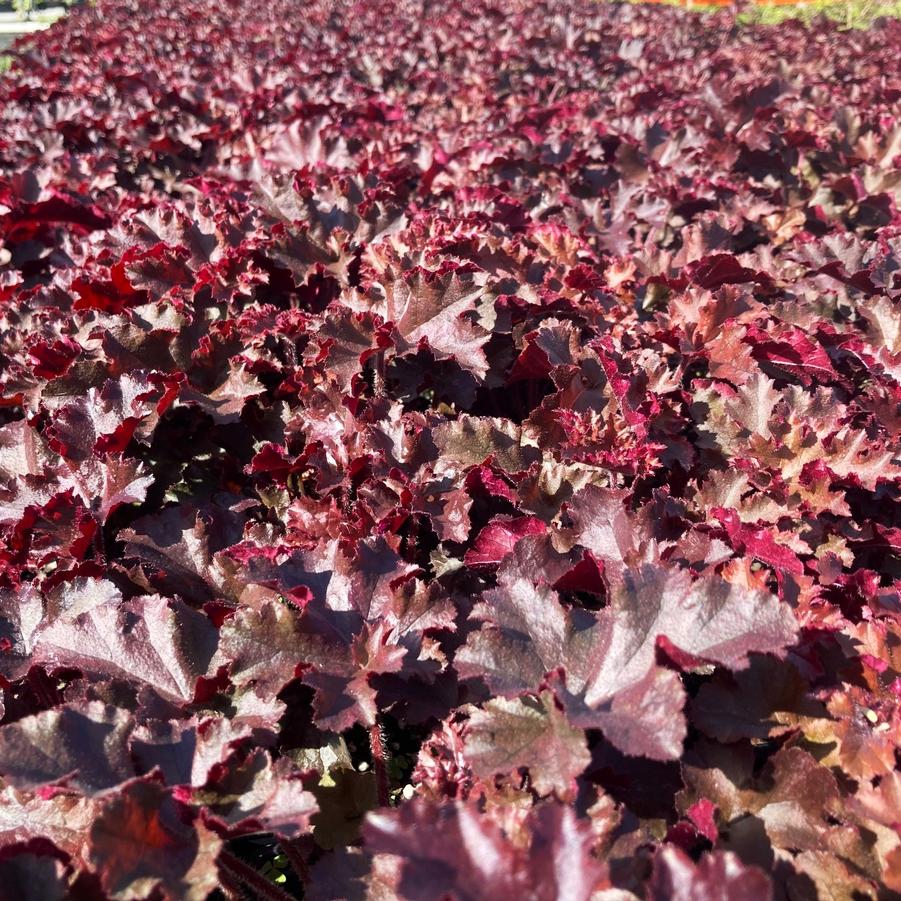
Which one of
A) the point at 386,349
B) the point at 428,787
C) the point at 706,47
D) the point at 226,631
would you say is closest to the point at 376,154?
the point at 386,349

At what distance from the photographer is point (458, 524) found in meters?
2.10

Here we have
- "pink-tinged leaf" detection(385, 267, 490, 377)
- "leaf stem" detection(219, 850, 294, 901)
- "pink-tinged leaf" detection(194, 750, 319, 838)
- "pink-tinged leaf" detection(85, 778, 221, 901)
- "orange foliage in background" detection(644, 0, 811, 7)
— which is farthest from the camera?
"orange foliage in background" detection(644, 0, 811, 7)

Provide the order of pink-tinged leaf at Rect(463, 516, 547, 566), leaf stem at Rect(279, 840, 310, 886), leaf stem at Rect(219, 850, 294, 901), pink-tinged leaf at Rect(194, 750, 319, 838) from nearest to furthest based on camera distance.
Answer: pink-tinged leaf at Rect(194, 750, 319, 838)
leaf stem at Rect(219, 850, 294, 901)
leaf stem at Rect(279, 840, 310, 886)
pink-tinged leaf at Rect(463, 516, 547, 566)

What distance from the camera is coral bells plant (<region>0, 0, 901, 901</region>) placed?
1.49 m

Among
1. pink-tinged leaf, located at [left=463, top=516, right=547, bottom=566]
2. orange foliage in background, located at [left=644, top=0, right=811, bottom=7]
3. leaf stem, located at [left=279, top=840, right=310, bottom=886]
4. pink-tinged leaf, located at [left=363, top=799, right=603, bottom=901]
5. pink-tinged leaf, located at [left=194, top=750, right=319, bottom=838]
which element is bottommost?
leaf stem, located at [left=279, top=840, right=310, bottom=886]

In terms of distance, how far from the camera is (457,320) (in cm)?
257

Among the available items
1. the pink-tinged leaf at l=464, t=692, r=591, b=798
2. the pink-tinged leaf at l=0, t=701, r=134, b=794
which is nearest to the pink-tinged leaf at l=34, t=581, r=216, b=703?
the pink-tinged leaf at l=0, t=701, r=134, b=794

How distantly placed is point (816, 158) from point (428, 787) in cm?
413

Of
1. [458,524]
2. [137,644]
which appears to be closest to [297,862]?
[137,644]

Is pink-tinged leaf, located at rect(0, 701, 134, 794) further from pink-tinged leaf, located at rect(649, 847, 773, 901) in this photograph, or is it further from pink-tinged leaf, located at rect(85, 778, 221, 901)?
pink-tinged leaf, located at rect(649, 847, 773, 901)

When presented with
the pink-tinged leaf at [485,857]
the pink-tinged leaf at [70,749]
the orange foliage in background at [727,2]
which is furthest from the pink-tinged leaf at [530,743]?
the orange foliage in background at [727,2]

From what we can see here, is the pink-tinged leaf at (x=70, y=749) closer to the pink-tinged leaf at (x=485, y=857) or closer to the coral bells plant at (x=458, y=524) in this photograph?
the coral bells plant at (x=458, y=524)

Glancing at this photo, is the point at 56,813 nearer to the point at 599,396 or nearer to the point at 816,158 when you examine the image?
the point at 599,396

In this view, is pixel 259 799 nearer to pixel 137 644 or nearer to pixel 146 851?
pixel 146 851
